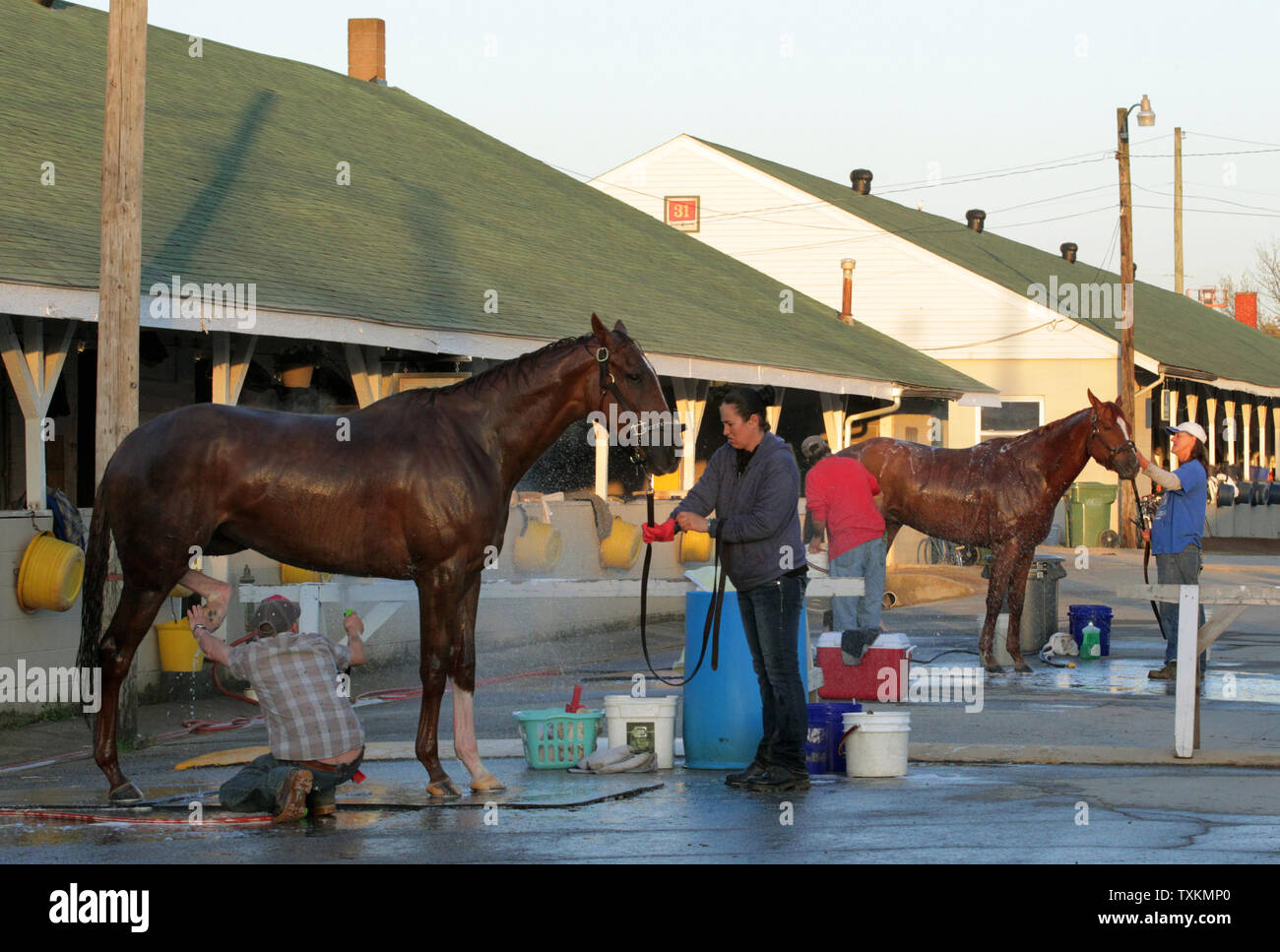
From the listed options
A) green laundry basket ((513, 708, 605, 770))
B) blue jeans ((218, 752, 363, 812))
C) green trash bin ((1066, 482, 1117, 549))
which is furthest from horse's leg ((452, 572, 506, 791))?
green trash bin ((1066, 482, 1117, 549))

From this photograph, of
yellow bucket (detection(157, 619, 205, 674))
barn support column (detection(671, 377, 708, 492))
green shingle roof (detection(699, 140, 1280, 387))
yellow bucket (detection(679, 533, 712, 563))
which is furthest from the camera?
green shingle roof (detection(699, 140, 1280, 387))

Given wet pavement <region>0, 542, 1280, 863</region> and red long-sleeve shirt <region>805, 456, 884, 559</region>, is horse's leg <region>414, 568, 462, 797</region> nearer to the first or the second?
wet pavement <region>0, 542, 1280, 863</region>

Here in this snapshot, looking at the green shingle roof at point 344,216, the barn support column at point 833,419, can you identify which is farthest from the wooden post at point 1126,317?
the barn support column at point 833,419

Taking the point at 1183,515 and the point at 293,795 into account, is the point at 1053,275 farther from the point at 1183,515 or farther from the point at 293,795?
the point at 293,795

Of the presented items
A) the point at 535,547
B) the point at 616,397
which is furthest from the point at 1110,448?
the point at 616,397

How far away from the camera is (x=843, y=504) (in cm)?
1464

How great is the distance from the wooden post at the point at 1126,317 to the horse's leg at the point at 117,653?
96.9 ft

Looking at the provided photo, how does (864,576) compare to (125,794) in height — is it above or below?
above

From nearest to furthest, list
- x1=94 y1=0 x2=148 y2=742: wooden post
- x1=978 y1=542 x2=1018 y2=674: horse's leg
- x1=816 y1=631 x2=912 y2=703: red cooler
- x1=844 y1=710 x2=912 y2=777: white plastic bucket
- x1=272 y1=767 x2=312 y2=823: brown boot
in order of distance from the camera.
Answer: x1=272 y1=767 x2=312 y2=823: brown boot → x1=844 y1=710 x2=912 y2=777: white plastic bucket → x1=94 y1=0 x2=148 y2=742: wooden post → x1=816 y1=631 x2=912 y2=703: red cooler → x1=978 y1=542 x2=1018 y2=674: horse's leg

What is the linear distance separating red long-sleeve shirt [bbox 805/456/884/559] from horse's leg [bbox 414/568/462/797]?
650 cm

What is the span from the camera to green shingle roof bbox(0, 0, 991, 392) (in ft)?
45.6

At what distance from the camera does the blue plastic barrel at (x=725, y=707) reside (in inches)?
377

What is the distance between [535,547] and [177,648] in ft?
16.4

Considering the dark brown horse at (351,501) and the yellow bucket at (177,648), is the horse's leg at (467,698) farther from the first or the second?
the yellow bucket at (177,648)
